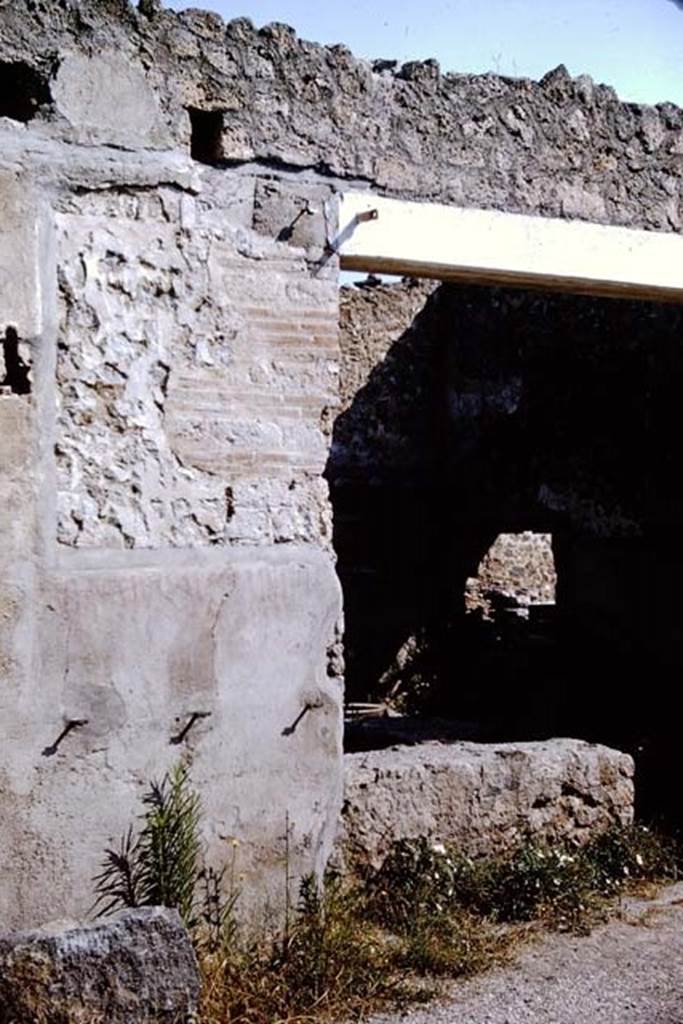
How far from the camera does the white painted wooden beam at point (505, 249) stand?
4344mm

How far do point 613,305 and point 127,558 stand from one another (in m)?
4.97

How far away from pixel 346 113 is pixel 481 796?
7.87 feet

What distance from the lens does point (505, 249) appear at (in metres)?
4.56

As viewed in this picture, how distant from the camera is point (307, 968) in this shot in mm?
3732

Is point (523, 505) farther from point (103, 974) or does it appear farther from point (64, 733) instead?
point (103, 974)

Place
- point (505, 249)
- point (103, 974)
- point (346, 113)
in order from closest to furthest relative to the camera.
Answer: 1. point (103, 974)
2. point (346, 113)
3. point (505, 249)

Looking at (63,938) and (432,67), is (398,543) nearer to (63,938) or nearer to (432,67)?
(432,67)

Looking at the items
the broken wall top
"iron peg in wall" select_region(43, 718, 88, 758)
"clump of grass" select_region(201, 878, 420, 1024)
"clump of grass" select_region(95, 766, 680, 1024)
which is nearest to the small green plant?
"clump of grass" select_region(95, 766, 680, 1024)

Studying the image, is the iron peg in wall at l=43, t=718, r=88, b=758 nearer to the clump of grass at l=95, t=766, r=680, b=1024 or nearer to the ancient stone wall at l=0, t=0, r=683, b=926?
the ancient stone wall at l=0, t=0, r=683, b=926

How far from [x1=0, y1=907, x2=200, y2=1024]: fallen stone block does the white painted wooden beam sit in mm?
2225

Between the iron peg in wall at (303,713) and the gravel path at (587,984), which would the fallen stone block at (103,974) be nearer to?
the gravel path at (587,984)

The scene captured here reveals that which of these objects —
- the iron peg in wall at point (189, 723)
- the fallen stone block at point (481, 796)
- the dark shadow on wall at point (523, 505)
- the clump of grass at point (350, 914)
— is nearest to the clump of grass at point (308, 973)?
the clump of grass at point (350, 914)

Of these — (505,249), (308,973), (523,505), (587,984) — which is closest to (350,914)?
(308,973)

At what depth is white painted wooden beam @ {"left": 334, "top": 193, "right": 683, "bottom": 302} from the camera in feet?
14.3
